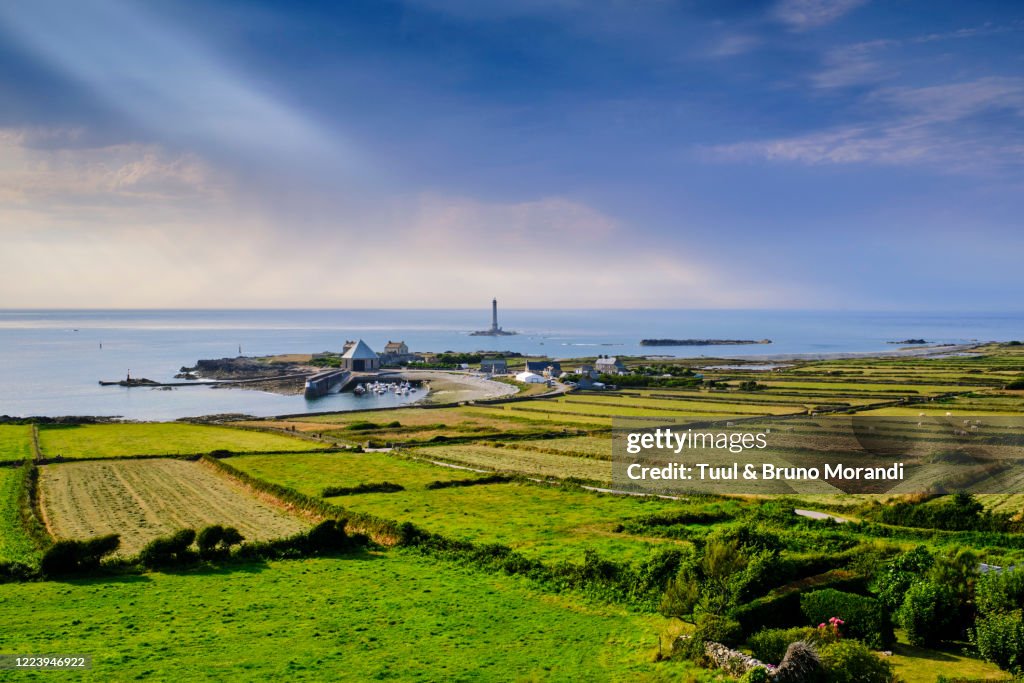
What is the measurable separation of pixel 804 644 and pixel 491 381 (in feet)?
297

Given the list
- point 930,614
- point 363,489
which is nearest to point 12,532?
point 363,489

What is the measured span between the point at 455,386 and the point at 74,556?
79.9 m

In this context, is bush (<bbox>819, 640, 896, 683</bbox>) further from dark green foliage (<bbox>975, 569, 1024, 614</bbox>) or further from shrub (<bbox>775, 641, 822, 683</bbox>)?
dark green foliage (<bbox>975, 569, 1024, 614</bbox>)

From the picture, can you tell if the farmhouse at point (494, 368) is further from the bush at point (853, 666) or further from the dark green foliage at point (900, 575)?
the bush at point (853, 666)

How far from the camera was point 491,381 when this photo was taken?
104m

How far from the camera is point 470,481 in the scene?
36250 mm

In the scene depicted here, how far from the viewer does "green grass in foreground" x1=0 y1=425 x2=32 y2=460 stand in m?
43.4

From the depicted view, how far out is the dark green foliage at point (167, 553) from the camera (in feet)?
74.6

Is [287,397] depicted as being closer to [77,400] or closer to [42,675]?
[77,400]

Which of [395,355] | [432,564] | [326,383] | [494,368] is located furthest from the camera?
[395,355]

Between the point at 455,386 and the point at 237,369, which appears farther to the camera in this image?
the point at 237,369

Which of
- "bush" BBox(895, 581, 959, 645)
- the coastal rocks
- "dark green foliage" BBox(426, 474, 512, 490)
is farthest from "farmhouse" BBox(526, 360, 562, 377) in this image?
"bush" BBox(895, 581, 959, 645)

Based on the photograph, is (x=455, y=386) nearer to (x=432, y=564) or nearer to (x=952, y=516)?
(x=432, y=564)

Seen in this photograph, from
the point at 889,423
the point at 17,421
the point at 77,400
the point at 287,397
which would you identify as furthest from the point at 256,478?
the point at 77,400
